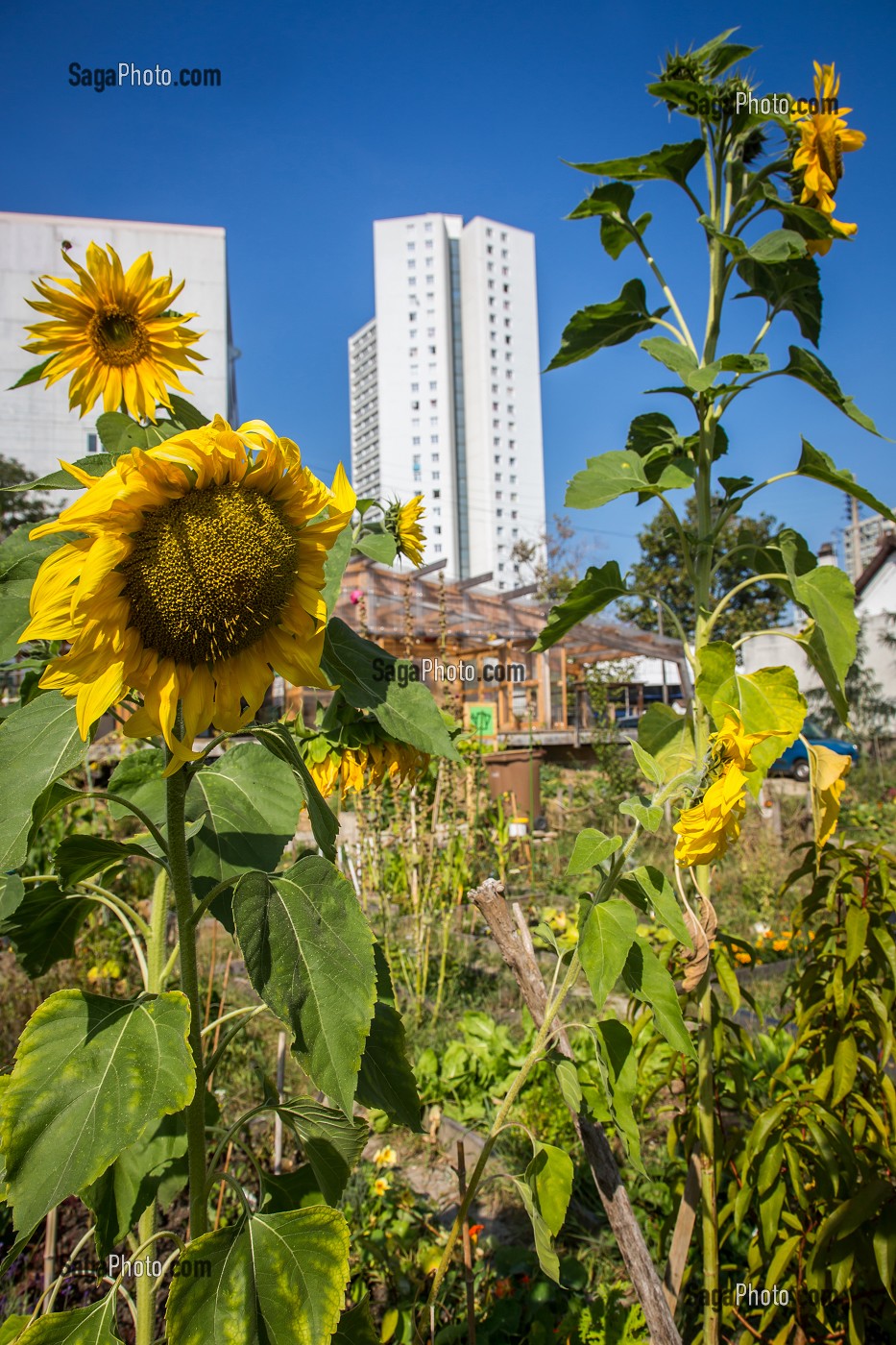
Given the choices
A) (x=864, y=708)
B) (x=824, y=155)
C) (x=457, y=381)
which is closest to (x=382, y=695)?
(x=824, y=155)

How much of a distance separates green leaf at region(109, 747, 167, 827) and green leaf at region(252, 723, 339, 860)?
25 cm

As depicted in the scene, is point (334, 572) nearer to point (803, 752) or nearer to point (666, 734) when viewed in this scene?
point (666, 734)

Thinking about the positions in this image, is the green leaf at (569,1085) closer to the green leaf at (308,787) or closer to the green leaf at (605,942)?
the green leaf at (605,942)

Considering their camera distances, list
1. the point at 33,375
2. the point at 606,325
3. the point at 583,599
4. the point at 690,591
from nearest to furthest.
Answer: the point at 33,375, the point at 583,599, the point at 606,325, the point at 690,591

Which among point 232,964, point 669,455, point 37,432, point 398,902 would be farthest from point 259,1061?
point 37,432

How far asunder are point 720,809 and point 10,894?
77 centimetres

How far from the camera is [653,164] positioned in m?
1.58

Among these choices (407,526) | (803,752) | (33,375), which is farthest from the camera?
(803,752)

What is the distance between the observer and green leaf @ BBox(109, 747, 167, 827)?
1075 mm

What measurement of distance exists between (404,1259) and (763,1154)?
90 cm

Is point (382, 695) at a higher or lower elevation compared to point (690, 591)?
lower

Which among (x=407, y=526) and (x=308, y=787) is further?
(x=407, y=526)

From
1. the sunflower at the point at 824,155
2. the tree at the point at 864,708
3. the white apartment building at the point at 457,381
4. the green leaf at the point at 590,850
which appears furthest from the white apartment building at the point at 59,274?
the white apartment building at the point at 457,381

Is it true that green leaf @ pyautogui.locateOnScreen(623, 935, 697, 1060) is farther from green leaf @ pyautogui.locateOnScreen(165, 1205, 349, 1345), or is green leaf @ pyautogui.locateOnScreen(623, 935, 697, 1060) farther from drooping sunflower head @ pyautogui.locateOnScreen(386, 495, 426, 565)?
drooping sunflower head @ pyautogui.locateOnScreen(386, 495, 426, 565)
